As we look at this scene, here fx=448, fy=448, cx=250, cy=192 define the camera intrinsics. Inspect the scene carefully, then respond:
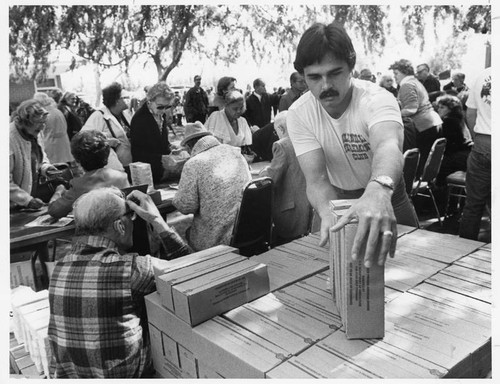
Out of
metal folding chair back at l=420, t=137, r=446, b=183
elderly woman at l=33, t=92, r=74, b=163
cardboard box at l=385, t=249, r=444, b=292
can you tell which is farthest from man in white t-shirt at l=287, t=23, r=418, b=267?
elderly woman at l=33, t=92, r=74, b=163

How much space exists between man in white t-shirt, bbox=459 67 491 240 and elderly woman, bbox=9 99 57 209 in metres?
3.06

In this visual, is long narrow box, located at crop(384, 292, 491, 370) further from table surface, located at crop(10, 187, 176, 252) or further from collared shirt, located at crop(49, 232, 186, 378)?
table surface, located at crop(10, 187, 176, 252)

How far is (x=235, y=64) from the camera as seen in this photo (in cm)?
852

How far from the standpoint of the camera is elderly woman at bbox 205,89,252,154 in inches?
185

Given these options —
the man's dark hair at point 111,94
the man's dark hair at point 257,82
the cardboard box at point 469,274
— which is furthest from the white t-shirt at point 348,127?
the man's dark hair at point 257,82

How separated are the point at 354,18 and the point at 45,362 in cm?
479

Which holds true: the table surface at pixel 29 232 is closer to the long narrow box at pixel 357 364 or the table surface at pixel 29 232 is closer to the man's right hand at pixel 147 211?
the man's right hand at pixel 147 211

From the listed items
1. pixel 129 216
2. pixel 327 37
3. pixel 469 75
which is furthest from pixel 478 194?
pixel 129 216

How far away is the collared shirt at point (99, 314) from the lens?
167 cm


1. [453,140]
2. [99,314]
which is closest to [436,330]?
[99,314]

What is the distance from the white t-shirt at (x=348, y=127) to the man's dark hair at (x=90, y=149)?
1440 mm

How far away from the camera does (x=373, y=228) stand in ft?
3.46

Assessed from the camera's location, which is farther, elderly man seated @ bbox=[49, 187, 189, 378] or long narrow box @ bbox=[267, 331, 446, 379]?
elderly man seated @ bbox=[49, 187, 189, 378]

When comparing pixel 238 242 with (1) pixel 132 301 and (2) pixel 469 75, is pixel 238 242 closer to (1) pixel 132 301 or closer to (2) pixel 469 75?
(1) pixel 132 301
